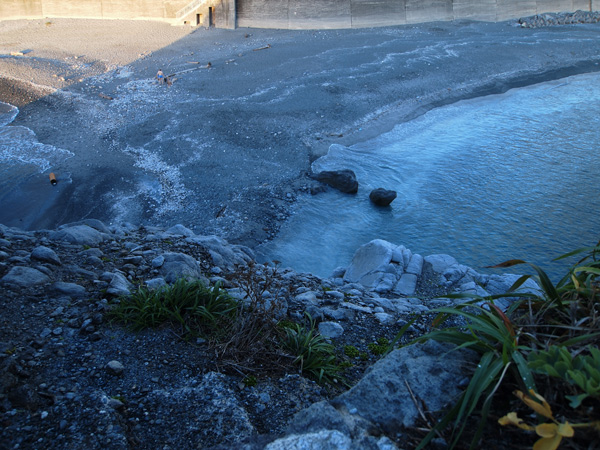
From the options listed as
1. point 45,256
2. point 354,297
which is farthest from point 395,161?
point 45,256

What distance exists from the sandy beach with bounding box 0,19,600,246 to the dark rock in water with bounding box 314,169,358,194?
514 mm

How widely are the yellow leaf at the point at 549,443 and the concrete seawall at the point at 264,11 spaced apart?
24.0 meters

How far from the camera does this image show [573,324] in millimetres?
Result: 2361

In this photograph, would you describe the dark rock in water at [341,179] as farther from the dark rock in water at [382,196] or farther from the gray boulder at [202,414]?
the gray boulder at [202,414]

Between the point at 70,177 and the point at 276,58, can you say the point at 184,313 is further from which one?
the point at 276,58

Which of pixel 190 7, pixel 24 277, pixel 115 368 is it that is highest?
pixel 190 7

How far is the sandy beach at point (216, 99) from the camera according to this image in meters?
10.5

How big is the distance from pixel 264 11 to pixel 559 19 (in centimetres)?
1568

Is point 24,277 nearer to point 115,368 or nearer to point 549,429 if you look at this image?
point 115,368

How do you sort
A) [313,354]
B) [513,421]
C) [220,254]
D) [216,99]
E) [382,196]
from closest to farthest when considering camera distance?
1. [513,421]
2. [313,354]
3. [220,254]
4. [382,196]
5. [216,99]

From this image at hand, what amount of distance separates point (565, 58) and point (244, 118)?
15064mm

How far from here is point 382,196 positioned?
34.9 ft

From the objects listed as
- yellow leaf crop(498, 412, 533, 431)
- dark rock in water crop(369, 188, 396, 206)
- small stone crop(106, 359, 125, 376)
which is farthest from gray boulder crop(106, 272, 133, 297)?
dark rock in water crop(369, 188, 396, 206)

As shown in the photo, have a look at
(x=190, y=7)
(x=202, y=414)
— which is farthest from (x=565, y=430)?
(x=190, y=7)
